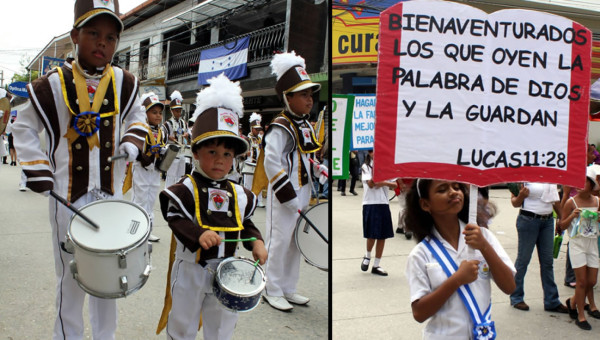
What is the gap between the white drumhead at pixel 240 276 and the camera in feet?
7.73

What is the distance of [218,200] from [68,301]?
3.37ft

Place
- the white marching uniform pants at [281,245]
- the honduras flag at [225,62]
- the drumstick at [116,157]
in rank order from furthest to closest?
the white marching uniform pants at [281,245]
the honduras flag at [225,62]
the drumstick at [116,157]

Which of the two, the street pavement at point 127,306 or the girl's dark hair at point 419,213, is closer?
the girl's dark hair at point 419,213

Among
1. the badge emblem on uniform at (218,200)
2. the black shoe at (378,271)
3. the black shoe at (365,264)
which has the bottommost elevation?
the black shoe at (378,271)

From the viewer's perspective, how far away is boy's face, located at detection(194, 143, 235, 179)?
258 centimetres

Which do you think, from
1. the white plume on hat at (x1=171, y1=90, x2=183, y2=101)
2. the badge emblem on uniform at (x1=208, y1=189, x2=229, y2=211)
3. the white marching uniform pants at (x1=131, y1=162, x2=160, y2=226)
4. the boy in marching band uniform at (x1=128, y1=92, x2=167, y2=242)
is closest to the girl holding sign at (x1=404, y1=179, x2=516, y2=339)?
the badge emblem on uniform at (x1=208, y1=189, x2=229, y2=211)

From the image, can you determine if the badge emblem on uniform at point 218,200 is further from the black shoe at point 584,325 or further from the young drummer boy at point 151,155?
the black shoe at point 584,325

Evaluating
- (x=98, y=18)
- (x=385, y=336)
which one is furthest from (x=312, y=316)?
(x=98, y=18)

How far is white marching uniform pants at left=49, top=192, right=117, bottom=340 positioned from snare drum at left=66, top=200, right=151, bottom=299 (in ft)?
1.06

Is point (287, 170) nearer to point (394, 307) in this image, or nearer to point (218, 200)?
point (218, 200)

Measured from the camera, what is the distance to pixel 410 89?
7.69ft

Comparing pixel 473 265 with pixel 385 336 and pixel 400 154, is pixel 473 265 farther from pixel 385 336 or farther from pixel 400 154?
pixel 385 336

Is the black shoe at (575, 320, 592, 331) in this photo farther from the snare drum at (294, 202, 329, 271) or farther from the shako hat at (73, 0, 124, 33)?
the shako hat at (73, 0, 124, 33)

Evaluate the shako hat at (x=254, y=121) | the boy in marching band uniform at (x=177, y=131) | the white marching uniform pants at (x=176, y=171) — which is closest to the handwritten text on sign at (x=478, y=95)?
the boy in marching band uniform at (x=177, y=131)
